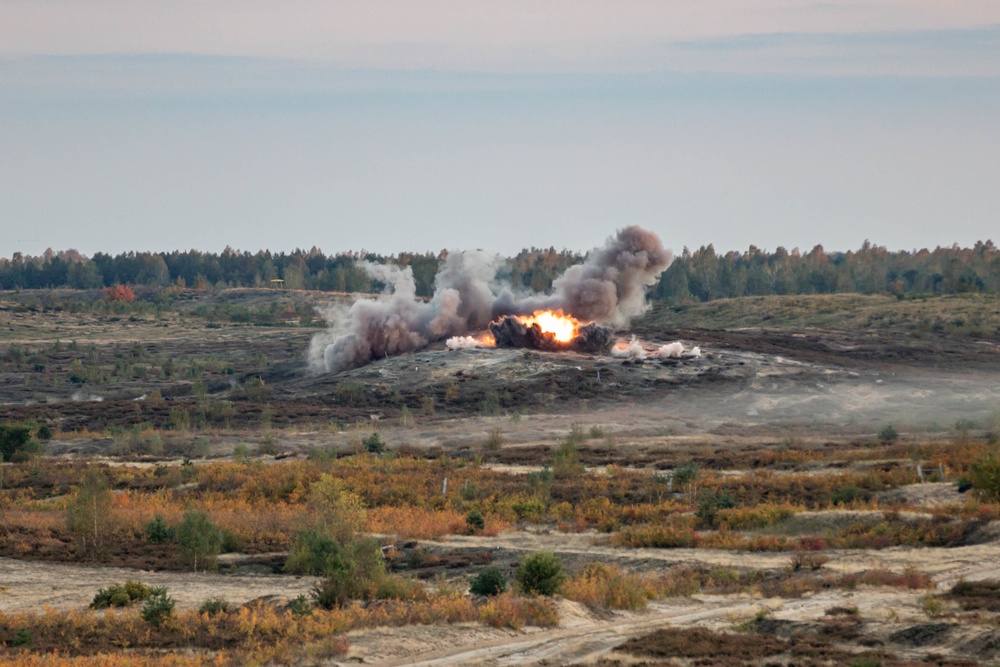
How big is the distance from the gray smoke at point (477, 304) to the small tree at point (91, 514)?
221 feet

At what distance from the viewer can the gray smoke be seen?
108875 millimetres

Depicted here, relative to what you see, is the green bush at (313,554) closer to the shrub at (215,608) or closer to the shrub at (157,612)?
the shrub at (215,608)

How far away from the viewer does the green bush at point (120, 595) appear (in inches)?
1187

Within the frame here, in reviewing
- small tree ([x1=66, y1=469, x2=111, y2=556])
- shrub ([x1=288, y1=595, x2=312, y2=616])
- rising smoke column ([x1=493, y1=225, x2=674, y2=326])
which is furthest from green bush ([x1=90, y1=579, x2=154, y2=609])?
rising smoke column ([x1=493, y1=225, x2=674, y2=326])

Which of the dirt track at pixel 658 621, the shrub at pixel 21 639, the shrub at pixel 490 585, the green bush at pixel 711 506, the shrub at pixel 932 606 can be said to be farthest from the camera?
the green bush at pixel 711 506

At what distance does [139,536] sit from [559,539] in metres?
13.6

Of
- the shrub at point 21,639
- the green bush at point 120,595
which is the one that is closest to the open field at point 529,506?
the shrub at point 21,639

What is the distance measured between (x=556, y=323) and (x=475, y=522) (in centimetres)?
6681

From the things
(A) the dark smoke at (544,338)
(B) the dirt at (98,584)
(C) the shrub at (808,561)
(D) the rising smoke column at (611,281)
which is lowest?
(B) the dirt at (98,584)

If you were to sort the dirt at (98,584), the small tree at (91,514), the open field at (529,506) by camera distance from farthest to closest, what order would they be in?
the small tree at (91,514) → the dirt at (98,584) → the open field at (529,506)

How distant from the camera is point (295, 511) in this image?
148 ft

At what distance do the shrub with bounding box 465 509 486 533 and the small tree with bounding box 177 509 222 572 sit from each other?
333 inches

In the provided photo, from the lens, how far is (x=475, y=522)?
4206cm

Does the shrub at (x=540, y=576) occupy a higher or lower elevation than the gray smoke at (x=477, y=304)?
lower
